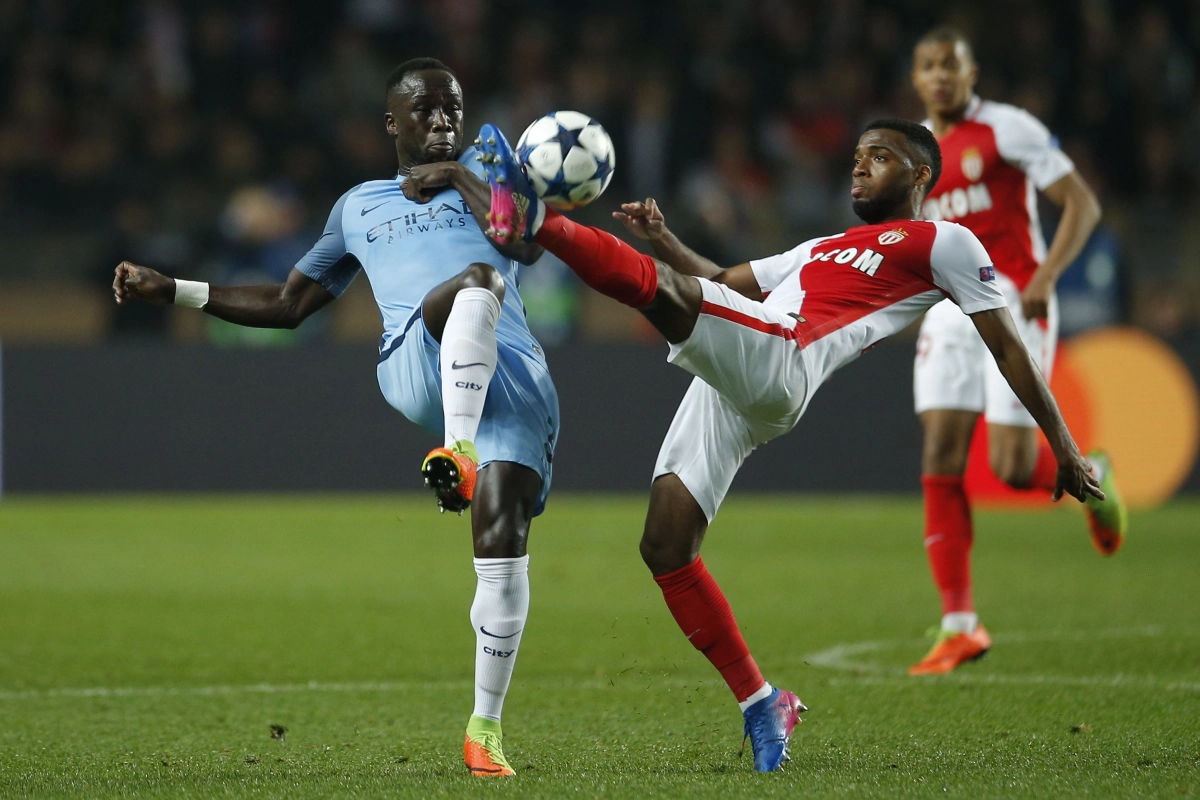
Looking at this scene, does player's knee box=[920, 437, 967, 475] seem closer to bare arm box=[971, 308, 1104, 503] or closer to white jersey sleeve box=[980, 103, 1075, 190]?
white jersey sleeve box=[980, 103, 1075, 190]

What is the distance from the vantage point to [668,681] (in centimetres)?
547

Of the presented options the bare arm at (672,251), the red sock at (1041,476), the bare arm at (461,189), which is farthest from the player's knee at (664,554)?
the red sock at (1041,476)

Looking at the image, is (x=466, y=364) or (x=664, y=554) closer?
(x=466, y=364)

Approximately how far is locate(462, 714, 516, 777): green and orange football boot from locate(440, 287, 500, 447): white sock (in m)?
0.75

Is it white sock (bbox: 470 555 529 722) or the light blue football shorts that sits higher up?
the light blue football shorts

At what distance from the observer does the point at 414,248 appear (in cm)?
422

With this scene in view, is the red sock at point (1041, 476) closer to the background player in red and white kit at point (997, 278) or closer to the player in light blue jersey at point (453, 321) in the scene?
the background player in red and white kit at point (997, 278)

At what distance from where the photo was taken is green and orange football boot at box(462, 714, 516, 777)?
3.83 meters

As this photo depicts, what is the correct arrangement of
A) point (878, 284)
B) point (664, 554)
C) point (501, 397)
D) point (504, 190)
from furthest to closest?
1. point (878, 284)
2. point (664, 554)
3. point (501, 397)
4. point (504, 190)

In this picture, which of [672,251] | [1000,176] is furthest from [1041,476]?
[672,251]

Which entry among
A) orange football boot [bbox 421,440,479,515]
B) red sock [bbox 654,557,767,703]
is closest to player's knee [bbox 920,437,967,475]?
red sock [bbox 654,557,767,703]

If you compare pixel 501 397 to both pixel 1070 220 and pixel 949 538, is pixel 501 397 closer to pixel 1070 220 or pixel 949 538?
pixel 949 538

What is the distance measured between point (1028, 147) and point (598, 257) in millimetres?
3068

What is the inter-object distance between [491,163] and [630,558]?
226 inches
